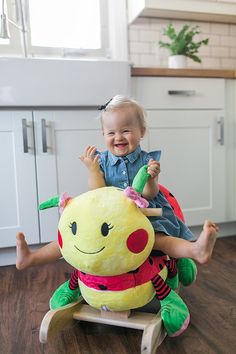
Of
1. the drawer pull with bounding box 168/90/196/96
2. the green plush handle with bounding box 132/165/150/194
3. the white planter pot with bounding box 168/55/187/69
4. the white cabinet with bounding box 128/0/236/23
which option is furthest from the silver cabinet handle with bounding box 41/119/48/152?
the white cabinet with bounding box 128/0/236/23

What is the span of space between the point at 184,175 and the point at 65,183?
0.61 m

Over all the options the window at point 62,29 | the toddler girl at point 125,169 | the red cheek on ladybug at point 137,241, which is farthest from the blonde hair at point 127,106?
the window at point 62,29

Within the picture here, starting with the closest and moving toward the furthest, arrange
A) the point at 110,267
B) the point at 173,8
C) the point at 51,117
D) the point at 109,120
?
the point at 110,267 < the point at 109,120 < the point at 51,117 < the point at 173,8

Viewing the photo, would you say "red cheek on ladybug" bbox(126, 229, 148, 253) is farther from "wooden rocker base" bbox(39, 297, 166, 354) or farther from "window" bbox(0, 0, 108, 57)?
"window" bbox(0, 0, 108, 57)

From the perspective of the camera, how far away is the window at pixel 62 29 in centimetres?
203

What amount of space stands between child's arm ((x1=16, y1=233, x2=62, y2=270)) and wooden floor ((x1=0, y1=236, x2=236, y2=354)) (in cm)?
20

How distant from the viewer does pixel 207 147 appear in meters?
1.76

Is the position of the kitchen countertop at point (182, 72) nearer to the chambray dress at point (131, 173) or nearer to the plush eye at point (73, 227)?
the chambray dress at point (131, 173)

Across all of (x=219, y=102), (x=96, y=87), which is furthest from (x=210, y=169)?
(x=96, y=87)

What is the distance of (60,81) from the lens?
1.48m

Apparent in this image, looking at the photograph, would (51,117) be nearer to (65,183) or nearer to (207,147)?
(65,183)

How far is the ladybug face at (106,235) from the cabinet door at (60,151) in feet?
2.32

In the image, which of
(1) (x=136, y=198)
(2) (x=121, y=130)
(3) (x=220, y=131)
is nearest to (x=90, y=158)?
(2) (x=121, y=130)

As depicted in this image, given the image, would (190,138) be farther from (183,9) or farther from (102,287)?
(102,287)
